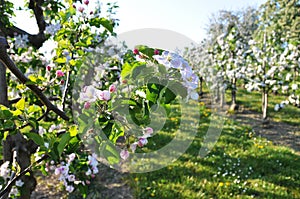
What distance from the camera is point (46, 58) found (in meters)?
2.89

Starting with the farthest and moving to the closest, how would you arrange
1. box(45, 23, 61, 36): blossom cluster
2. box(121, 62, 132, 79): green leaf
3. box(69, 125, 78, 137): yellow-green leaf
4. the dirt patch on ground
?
the dirt patch on ground
box(45, 23, 61, 36): blossom cluster
box(69, 125, 78, 137): yellow-green leaf
box(121, 62, 132, 79): green leaf

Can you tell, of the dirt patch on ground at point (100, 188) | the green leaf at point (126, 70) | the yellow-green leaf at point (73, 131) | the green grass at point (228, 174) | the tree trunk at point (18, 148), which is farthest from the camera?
the dirt patch on ground at point (100, 188)

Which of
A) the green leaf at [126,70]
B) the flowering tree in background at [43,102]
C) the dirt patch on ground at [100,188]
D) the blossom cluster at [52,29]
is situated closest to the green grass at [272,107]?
the dirt patch on ground at [100,188]

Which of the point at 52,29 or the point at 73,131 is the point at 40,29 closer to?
the point at 52,29

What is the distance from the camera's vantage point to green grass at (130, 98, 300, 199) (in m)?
3.70

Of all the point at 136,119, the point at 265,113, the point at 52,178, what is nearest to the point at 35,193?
the point at 52,178

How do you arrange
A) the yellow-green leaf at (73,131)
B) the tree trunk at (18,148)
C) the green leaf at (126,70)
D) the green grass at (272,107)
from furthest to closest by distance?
1. the green grass at (272,107)
2. the tree trunk at (18,148)
3. the yellow-green leaf at (73,131)
4. the green leaf at (126,70)

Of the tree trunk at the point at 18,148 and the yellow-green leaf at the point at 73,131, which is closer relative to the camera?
the yellow-green leaf at the point at 73,131

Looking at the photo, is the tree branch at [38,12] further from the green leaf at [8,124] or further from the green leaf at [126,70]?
the green leaf at [126,70]

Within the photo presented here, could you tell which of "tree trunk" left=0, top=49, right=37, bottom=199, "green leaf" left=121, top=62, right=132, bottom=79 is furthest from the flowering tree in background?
"green leaf" left=121, top=62, right=132, bottom=79

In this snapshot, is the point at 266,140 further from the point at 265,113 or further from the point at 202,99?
the point at 202,99

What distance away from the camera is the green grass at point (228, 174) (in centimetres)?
370

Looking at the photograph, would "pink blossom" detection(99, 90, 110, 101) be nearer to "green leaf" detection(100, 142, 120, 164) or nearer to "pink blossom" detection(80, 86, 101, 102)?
"pink blossom" detection(80, 86, 101, 102)

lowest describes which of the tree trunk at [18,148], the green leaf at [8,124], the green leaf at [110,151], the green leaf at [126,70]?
the tree trunk at [18,148]
